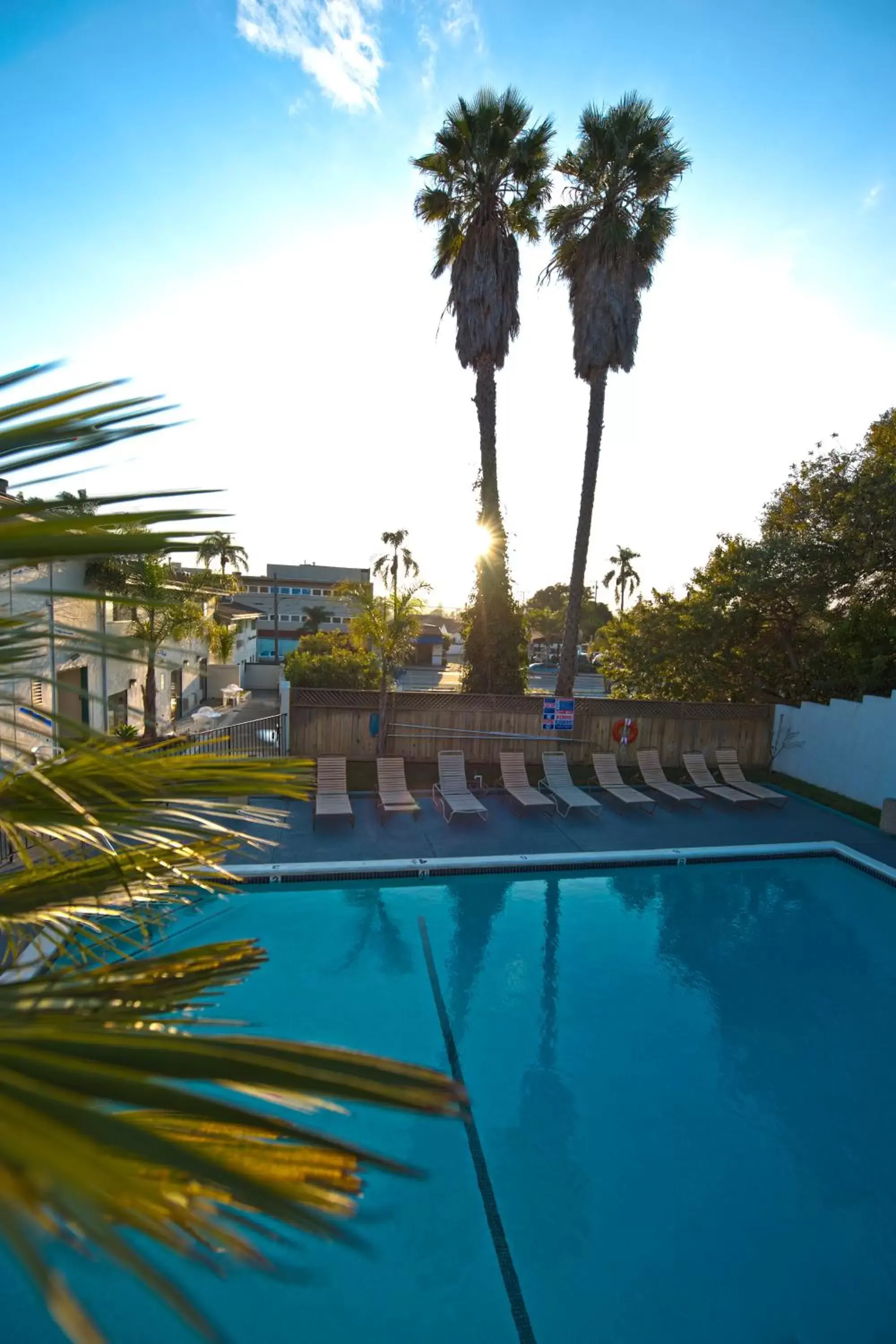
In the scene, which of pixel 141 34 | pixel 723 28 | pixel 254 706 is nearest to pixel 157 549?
pixel 141 34

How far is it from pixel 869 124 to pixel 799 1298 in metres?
12.3

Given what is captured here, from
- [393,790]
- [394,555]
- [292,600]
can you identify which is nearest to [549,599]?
[394,555]

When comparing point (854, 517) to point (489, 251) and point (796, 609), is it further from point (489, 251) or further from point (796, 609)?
point (489, 251)

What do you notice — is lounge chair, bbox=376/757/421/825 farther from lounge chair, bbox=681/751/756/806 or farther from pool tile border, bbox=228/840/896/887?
lounge chair, bbox=681/751/756/806

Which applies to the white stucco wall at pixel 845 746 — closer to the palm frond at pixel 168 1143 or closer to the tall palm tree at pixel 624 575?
the palm frond at pixel 168 1143

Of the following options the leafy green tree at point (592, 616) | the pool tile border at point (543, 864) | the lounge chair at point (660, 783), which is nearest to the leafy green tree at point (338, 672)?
the lounge chair at point (660, 783)

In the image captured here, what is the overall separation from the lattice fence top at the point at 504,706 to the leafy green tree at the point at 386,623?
0.54 metres

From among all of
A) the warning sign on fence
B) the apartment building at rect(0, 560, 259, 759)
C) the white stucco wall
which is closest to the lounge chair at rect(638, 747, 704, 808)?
the warning sign on fence

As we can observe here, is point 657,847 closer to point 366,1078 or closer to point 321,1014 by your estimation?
point 321,1014

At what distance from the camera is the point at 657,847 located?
12.1 meters

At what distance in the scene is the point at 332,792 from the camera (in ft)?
43.7

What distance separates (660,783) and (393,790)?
6015 millimetres

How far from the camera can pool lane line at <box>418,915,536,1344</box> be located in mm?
4469

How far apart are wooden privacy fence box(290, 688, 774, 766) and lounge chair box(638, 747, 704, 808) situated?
0.99 metres
